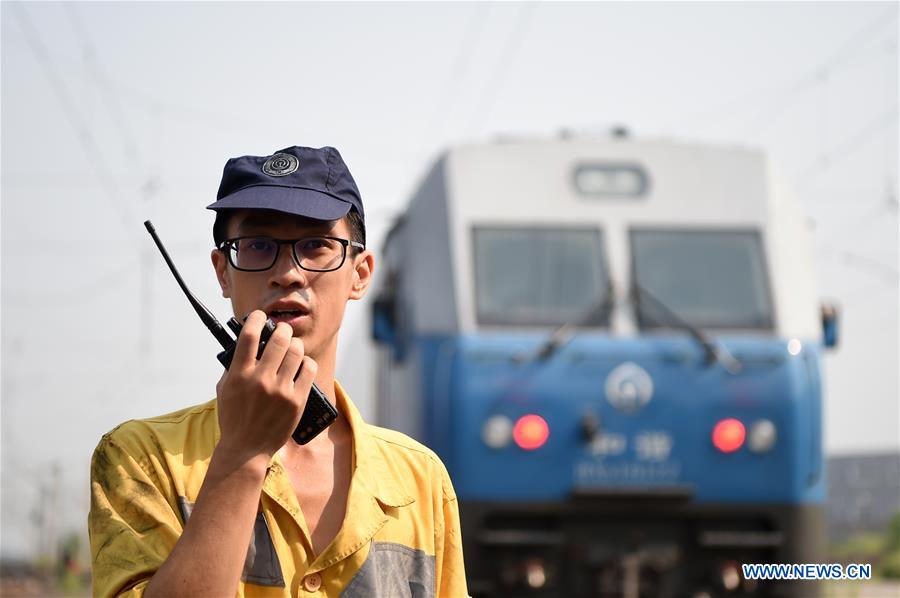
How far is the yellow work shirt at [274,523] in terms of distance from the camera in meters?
1.76

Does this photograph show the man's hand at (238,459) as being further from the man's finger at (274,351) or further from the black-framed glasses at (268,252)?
the black-framed glasses at (268,252)

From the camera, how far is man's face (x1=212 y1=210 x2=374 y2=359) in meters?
1.91

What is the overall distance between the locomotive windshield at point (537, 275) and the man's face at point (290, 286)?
17.4ft

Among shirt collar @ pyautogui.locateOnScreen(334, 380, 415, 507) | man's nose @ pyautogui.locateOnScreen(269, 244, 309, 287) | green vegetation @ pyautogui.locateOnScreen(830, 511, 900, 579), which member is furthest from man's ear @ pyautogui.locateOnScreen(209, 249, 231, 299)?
green vegetation @ pyautogui.locateOnScreen(830, 511, 900, 579)

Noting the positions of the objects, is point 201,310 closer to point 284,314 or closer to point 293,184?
point 284,314

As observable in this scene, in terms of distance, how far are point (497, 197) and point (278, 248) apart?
571 centimetres

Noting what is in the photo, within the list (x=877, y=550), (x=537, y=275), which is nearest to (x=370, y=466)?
(x=537, y=275)

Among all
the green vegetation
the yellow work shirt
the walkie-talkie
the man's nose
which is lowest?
the green vegetation

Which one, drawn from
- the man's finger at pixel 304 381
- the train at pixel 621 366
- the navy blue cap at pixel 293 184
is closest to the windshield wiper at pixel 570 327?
the train at pixel 621 366

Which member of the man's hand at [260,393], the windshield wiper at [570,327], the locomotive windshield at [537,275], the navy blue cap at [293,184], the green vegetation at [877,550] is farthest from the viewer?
the green vegetation at [877,550]

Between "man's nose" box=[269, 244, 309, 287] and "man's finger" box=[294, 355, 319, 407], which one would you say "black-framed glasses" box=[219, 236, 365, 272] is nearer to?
"man's nose" box=[269, 244, 309, 287]

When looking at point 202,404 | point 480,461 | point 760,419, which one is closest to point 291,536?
point 202,404

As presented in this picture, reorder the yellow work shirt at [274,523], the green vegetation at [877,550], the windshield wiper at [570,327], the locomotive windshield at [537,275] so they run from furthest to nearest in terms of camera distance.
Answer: the green vegetation at [877,550] → the locomotive windshield at [537,275] → the windshield wiper at [570,327] → the yellow work shirt at [274,523]

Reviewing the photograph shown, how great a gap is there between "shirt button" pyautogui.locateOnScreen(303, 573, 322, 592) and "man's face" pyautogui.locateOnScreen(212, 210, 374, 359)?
33 centimetres
